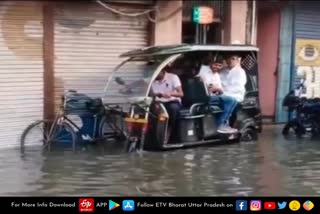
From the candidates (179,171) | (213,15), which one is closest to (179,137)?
(179,171)

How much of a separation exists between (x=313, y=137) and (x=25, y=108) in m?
5.56

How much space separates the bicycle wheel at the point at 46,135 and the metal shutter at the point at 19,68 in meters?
0.27

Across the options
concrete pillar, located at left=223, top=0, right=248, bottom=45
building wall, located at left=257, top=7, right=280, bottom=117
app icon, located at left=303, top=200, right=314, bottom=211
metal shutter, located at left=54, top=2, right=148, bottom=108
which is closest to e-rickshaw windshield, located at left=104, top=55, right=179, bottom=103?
metal shutter, located at left=54, top=2, right=148, bottom=108

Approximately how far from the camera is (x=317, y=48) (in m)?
15.7

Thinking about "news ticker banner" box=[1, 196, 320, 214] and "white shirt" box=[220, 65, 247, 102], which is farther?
"white shirt" box=[220, 65, 247, 102]

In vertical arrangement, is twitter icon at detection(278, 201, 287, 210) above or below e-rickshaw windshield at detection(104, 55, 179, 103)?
below

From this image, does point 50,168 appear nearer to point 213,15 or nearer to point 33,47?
point 33,47

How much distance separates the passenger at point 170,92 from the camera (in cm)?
1093

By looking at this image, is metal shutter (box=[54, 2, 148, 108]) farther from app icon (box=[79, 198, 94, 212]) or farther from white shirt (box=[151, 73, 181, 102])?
app icon (box=[79, 198, 94, 212])

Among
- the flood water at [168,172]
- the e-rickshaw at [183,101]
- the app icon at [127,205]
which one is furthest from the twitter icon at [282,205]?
the e-rickshaw at [183,101]

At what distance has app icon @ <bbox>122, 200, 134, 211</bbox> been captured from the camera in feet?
17.7

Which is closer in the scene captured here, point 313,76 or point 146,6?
point 146,6

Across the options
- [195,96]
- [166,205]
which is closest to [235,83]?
[195,96]

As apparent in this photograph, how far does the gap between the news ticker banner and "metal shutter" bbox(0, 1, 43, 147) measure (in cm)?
607
